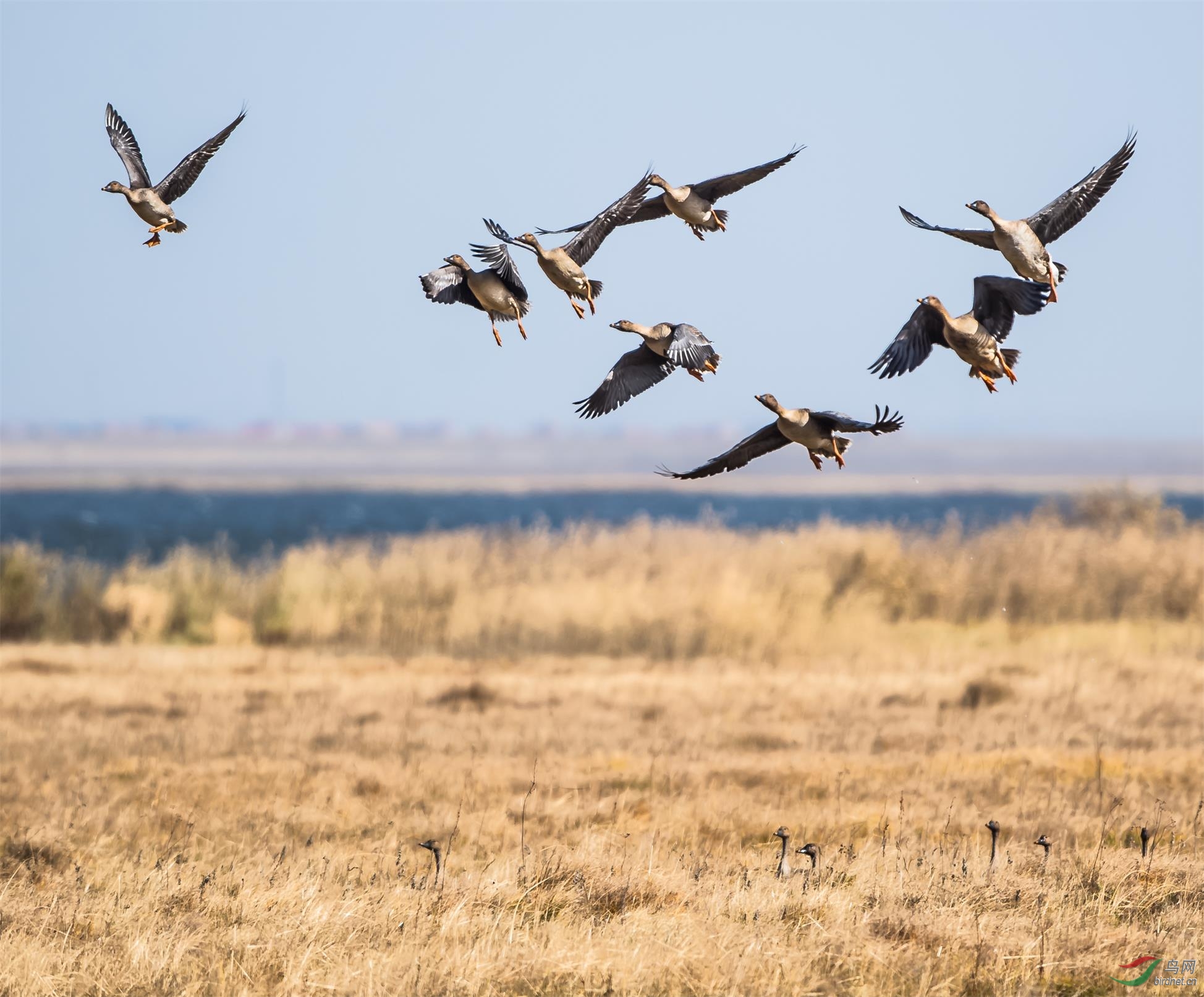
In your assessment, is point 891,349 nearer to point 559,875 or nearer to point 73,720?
point 559,875

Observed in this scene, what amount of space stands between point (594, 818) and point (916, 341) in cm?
705

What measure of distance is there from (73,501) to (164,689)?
4332 inches

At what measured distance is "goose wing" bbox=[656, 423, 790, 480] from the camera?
7035mm

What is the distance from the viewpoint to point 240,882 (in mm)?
10070

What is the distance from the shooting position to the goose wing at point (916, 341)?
6.99 metres

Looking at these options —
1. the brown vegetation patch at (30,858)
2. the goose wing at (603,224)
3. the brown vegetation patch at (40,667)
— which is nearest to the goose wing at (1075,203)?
the goose wing at (603,224)

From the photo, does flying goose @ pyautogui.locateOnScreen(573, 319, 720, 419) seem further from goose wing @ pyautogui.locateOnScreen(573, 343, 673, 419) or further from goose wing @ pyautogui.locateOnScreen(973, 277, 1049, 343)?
goose wing @ pyautogui.locateOnScreen(973, 277, 1049, 343)

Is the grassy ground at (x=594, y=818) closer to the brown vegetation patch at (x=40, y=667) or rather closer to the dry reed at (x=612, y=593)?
the brown vegetation patch at (x=40, y=667)

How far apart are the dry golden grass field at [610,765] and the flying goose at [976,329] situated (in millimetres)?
3403

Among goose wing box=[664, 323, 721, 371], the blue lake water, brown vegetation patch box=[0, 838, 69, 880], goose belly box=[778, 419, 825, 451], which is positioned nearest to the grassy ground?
brown vegetation patch box=[0, 838, 69, 880]

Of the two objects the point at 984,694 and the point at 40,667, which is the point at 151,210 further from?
the point at 40,667

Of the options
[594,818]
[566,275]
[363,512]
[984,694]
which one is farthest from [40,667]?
[363,512]

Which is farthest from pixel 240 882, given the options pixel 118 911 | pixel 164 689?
pixel 164 689

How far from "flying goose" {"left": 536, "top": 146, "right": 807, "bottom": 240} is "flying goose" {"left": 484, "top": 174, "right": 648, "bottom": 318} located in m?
0.34
